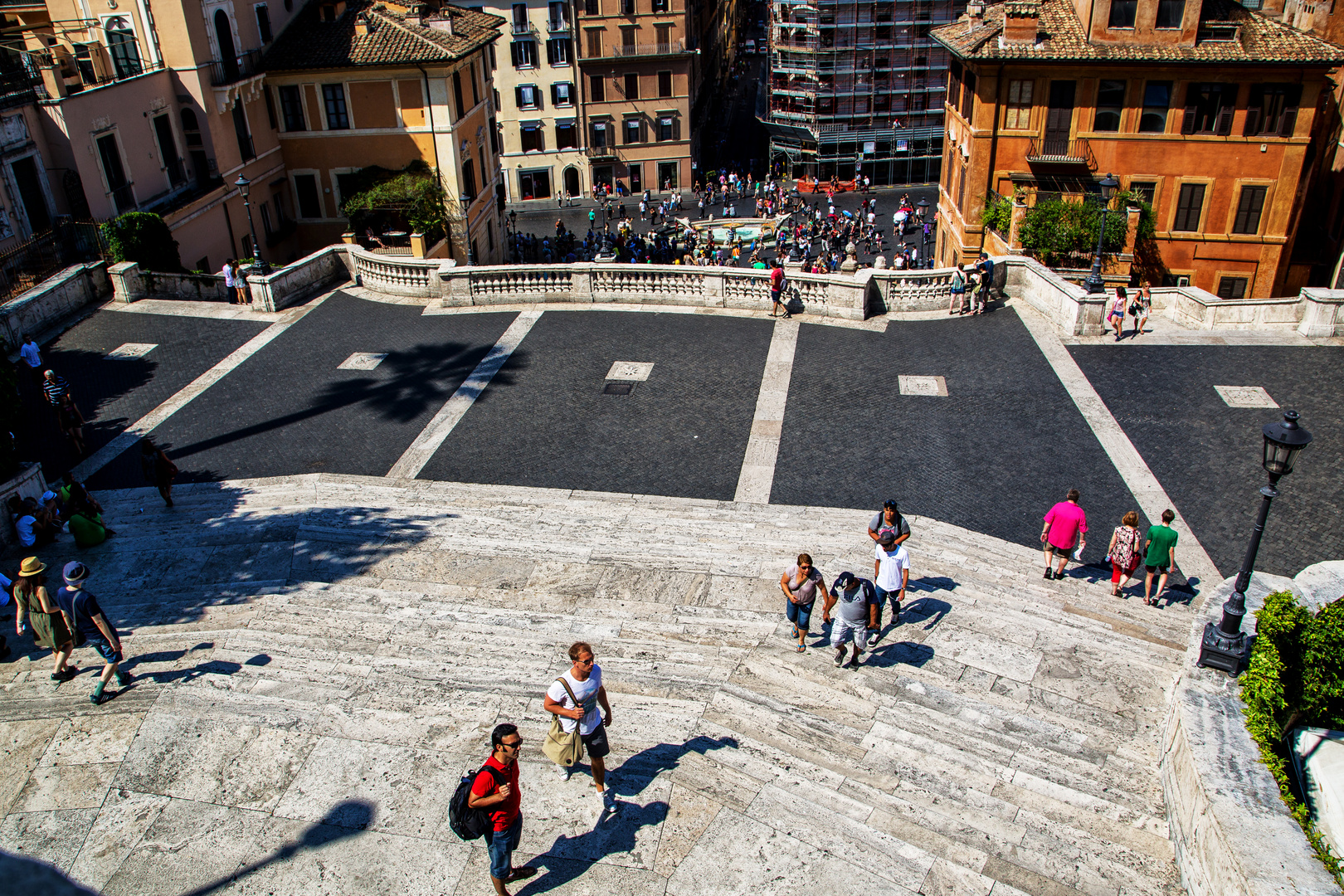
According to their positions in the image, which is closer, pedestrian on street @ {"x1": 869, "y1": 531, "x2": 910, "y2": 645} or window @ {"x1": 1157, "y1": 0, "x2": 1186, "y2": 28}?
pedestrian on street @ {"x1": 869, "y1": 531, "x2": 910, "y2": 645}

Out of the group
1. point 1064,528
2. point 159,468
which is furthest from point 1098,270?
point 159,468

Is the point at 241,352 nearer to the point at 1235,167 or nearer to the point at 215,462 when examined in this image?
the point at 215,462

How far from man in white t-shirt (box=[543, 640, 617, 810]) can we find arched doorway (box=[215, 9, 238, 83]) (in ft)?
112

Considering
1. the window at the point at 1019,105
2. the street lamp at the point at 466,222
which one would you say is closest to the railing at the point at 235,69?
the street lamp at the point at 466,222

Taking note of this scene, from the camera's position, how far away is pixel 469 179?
40.6 m

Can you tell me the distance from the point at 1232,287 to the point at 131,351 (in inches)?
1539

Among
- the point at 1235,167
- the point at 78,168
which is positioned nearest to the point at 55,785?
the point at 78,168

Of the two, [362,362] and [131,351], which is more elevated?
[131,351]

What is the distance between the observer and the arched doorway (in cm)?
3459

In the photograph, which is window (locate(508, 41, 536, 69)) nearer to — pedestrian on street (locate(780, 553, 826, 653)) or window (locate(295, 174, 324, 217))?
window (locate(295, 174, 324, 217))

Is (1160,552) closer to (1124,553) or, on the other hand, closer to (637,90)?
(1124,553)

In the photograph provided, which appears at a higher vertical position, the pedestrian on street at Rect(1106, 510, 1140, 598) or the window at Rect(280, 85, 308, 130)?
the window at Rect(280, 85, 308, 130)

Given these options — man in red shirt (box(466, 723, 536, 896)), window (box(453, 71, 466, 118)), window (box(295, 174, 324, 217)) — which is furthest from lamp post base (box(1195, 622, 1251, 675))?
window (box(295, 174, 324, 217))

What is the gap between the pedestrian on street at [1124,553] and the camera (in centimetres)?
1302
